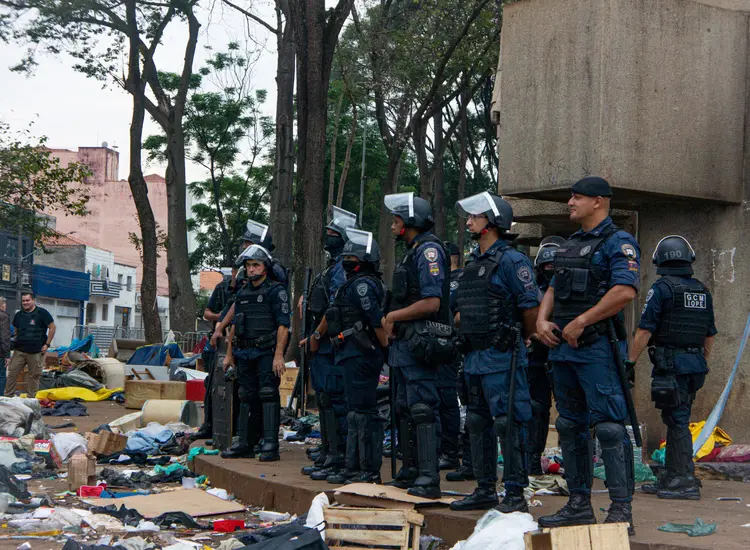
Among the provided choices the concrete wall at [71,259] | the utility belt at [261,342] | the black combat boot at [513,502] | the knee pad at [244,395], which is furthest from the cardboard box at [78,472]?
the concrete wall at [71,259]

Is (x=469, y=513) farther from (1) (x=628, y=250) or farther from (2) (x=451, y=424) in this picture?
(2) (x=451, y=424)

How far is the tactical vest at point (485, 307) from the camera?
6.36 m

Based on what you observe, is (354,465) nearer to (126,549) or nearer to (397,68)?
(126,549)

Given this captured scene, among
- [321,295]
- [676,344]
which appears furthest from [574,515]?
[321,295]

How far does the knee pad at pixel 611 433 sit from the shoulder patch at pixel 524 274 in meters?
1.13

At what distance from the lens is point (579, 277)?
577 centimetres

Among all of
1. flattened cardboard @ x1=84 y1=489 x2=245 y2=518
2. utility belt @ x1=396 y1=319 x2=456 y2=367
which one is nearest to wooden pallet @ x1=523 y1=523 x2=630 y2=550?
utility belt @ x1=396 y1=319 x2=456 y2=367

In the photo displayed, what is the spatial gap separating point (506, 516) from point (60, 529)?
344 centimetres

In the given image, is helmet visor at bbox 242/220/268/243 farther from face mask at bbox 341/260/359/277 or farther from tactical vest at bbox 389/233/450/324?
tactical vest at bbox 389/233/450/324

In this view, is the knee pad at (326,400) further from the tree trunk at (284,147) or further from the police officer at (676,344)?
the tree trunk at (284,147)

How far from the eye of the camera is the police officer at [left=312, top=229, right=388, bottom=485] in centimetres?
760

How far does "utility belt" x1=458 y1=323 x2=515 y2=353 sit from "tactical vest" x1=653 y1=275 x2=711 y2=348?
6.12ft

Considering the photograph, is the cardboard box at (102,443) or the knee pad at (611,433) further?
the cardboard box at (102,443)

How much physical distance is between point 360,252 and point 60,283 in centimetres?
5332
